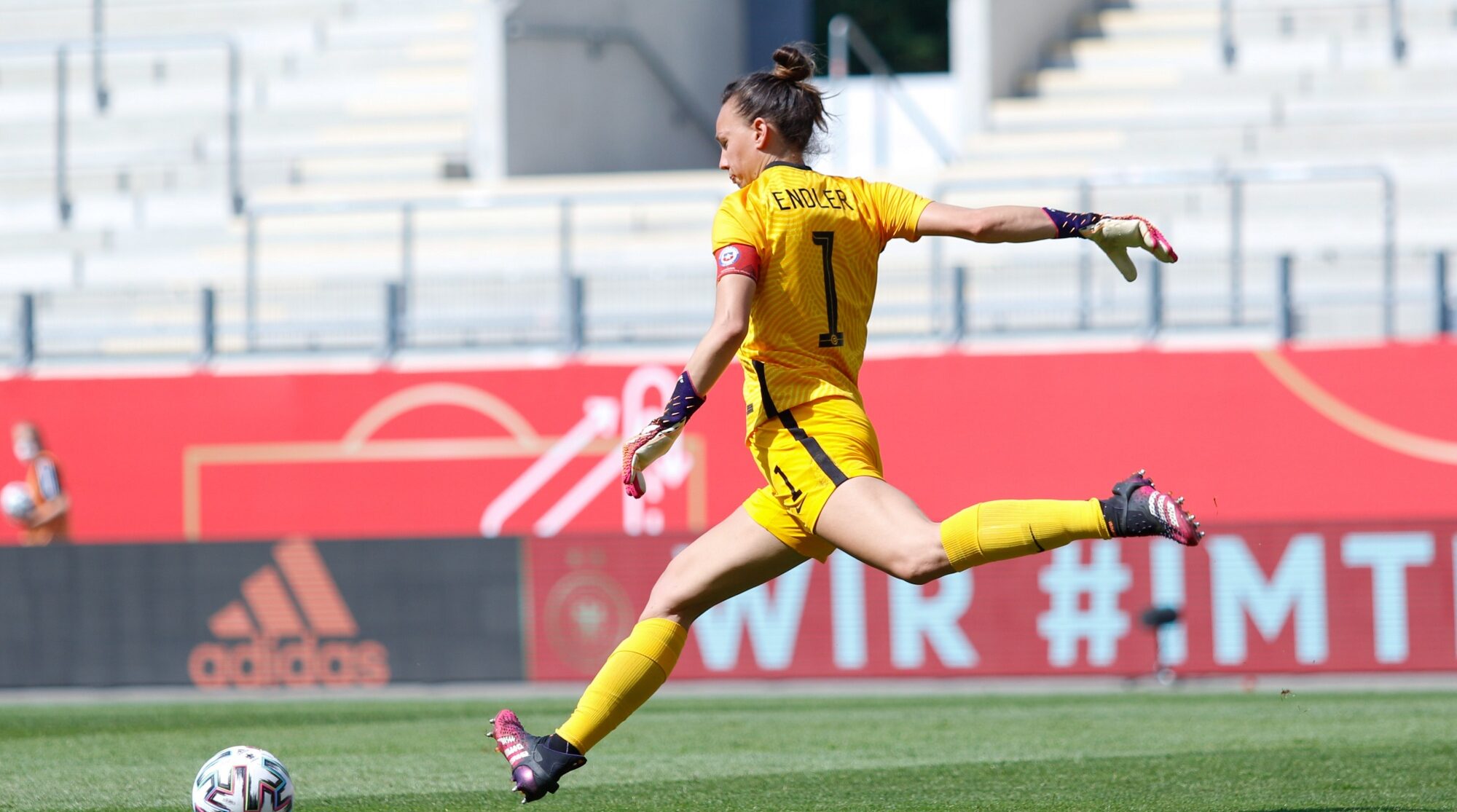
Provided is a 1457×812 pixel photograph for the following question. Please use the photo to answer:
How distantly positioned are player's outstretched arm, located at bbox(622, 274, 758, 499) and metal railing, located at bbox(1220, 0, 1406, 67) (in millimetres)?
15165

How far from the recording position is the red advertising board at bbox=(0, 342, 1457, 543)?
14977 mm

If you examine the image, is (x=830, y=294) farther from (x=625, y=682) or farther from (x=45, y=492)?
(x=45, y=492)

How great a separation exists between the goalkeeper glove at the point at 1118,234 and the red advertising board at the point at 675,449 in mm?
8753

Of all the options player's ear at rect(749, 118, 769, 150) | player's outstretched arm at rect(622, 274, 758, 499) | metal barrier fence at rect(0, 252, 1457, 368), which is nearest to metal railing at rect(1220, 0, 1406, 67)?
metal barrier fence at rect(0, 252, 1457, 368)

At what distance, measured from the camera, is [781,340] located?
5.78 meters

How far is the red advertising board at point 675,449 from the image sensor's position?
590 inches

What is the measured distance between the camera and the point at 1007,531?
5473mm

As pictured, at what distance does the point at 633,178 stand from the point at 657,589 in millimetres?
14047

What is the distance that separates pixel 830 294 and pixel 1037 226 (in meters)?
0.62

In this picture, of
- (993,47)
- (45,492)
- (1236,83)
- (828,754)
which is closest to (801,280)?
(828,754)

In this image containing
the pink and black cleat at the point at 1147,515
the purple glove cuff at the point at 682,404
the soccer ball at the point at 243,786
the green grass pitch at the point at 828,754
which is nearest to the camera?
the pink and black cleat at the point at 1147,515

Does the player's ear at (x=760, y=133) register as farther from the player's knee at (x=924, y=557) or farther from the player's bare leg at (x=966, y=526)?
the player's knee at (x=924, y=557)

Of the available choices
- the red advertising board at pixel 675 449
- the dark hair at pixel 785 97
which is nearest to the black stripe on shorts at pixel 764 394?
the dark hair at pixel 785 97

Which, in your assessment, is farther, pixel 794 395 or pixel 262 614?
pixel 262 614
